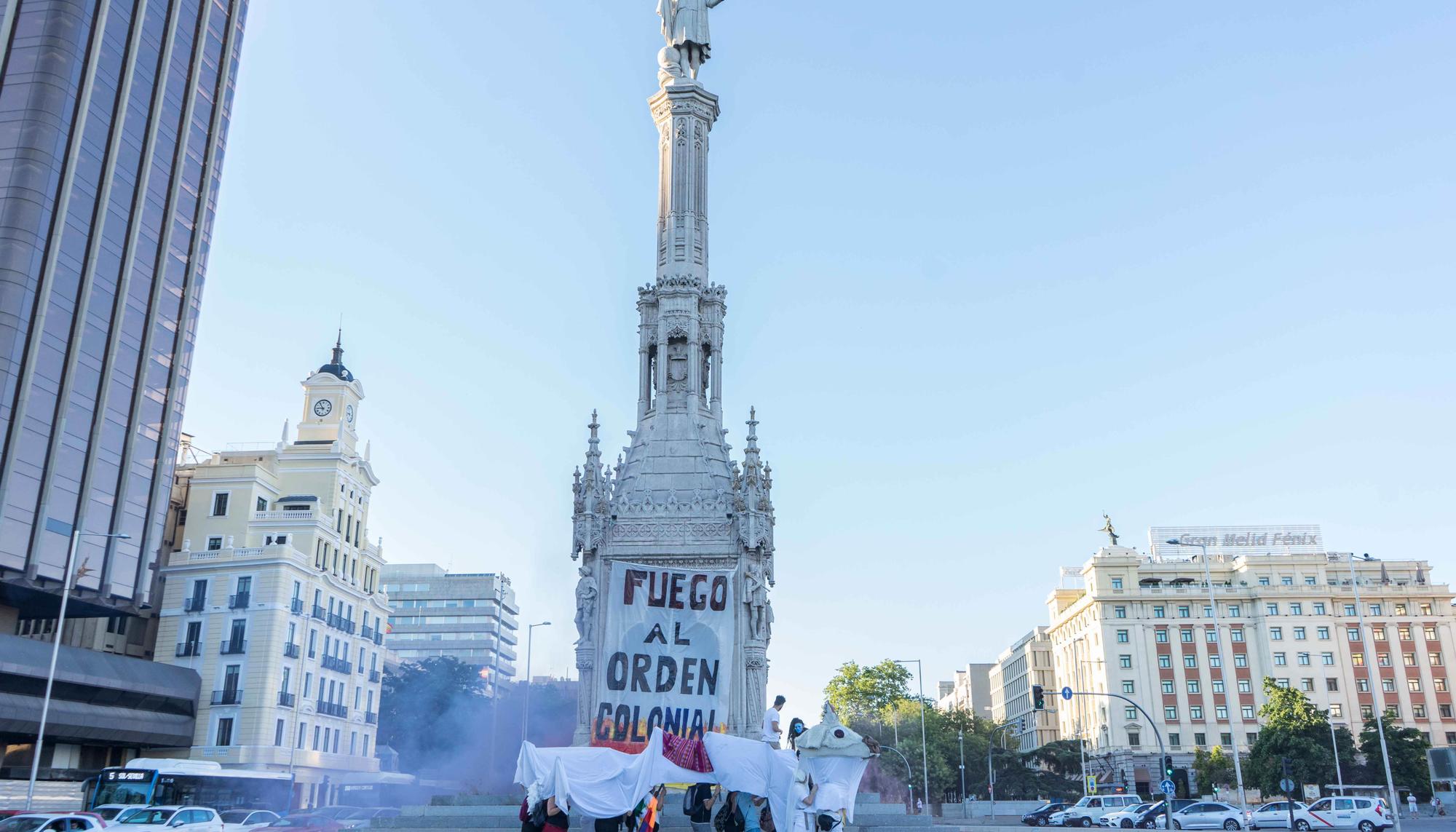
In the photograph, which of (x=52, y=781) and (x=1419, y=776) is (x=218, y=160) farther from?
(x=1419, y=776)

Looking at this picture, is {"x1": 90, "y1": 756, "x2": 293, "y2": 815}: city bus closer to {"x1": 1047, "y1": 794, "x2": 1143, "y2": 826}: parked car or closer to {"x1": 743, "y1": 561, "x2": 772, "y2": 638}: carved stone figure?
{"x1": 743, "y1": 561, "x2": 772, "y2": 638}: carved stone figure

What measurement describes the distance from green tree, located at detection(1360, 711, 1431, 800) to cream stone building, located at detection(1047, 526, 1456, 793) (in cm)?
1673

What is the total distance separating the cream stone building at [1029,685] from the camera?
387 ft

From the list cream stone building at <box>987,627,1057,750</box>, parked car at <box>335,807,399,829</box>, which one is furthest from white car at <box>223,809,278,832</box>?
cream stone building at <box>987,627,1057,750</box>

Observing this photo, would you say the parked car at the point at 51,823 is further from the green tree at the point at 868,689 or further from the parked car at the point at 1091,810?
the green tree at the point at 868,689

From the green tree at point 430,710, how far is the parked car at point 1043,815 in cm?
3447

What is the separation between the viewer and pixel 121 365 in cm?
5372

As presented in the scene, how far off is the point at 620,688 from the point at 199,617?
3895 cm

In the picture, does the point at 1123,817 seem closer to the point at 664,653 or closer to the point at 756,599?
the point at 756,599

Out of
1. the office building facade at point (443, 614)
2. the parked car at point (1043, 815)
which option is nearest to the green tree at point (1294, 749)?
the parked car at point (1043, 815)

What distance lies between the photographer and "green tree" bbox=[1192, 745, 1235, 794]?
76438 mm

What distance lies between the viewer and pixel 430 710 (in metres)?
77.2

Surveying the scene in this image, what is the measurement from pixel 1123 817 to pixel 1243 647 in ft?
158

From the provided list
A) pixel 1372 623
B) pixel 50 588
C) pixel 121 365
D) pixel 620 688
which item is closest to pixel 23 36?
pixel 121 365
